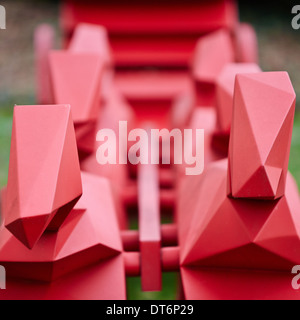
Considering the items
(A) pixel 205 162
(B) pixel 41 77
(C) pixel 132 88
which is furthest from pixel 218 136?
(C) pixel 132 88

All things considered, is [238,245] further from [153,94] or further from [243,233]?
[153,94]

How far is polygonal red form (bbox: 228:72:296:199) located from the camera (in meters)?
0.41

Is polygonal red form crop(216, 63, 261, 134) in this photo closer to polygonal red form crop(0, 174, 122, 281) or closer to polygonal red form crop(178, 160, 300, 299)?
polygonal red form crop(178, 160, 300, 299)

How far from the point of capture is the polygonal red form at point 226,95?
58cm

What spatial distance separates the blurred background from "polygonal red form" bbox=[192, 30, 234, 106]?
0.66 metres

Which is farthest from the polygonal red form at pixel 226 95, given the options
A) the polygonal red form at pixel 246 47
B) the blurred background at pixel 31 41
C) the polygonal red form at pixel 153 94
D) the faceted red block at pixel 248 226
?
the blurred background at pixel 31 41

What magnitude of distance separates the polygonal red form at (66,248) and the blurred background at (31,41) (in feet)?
3.37

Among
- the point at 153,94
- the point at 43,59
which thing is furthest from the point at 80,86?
the point at 153,94

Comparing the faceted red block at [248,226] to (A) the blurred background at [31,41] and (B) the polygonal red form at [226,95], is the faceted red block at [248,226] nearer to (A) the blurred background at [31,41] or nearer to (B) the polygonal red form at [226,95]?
(B) the polygonal red form at [226,95]

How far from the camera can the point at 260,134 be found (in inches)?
16.3

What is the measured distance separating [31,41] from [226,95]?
1270 millimetres

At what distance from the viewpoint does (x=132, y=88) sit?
1194mm

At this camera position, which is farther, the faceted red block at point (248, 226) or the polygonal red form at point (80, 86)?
the polygonal red form at point (80, 86)

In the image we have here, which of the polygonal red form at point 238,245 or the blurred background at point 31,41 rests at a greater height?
the blurred background at point 31,41
